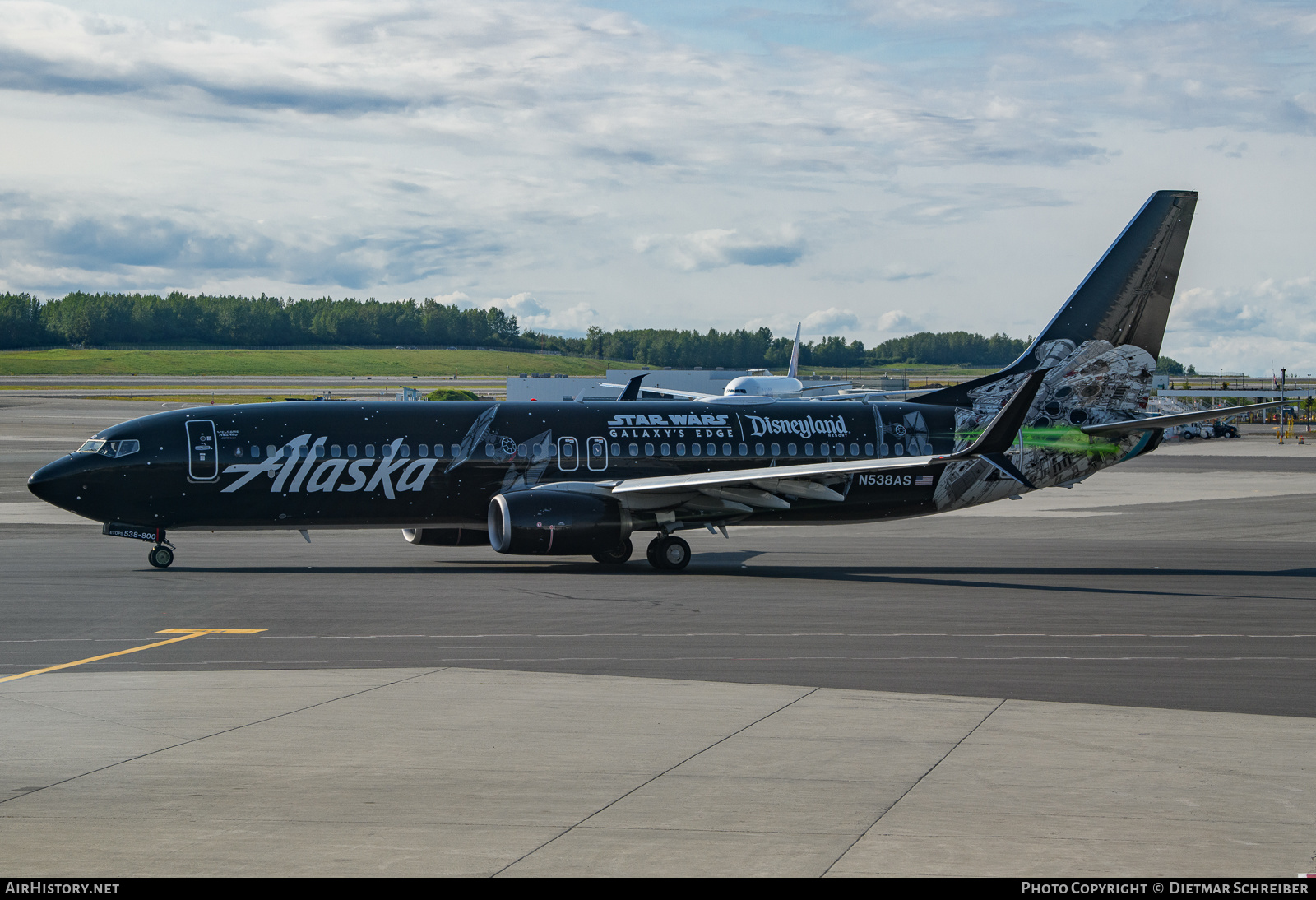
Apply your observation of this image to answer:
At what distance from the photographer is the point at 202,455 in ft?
100

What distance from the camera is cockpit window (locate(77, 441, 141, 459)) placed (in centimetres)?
3036

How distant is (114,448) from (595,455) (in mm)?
12148

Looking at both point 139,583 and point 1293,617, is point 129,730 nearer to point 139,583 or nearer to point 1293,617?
point 139,583

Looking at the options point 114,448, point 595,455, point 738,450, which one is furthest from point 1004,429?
point 114,448

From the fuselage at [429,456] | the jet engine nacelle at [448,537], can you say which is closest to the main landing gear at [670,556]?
the fuselage at [429,456]

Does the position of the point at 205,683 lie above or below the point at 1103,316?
below

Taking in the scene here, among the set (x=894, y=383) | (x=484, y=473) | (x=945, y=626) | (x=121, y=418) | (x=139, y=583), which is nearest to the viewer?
(x=945, y=626)

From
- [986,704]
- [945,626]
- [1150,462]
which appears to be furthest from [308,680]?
[1150,462]

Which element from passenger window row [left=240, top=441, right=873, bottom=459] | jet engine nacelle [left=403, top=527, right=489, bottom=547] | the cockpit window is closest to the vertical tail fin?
passenger window row [left=240, top=441, right=873, bottom=459]

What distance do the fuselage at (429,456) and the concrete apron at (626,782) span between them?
45.7ft

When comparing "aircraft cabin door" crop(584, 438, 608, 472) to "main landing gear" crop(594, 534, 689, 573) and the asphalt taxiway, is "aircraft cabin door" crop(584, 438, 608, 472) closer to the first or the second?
"main landing gear" crop(594, 534, 689, 573)

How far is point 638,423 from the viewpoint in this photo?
33.8m

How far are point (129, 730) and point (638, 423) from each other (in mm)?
20832

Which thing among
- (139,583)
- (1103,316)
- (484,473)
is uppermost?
(1103,316)
